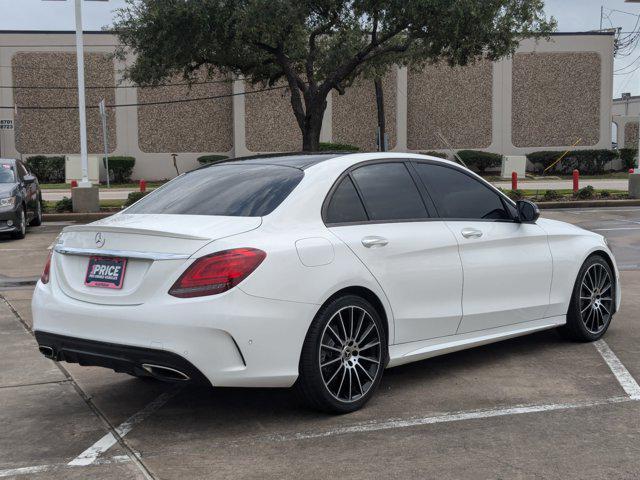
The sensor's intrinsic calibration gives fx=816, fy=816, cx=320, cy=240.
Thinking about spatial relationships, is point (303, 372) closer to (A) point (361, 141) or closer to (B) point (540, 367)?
(B) point (540, 367)

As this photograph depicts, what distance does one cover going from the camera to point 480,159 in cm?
4169

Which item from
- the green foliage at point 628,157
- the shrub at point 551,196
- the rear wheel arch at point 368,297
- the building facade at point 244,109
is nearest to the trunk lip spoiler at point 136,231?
the rear wheel arch at point 368,297

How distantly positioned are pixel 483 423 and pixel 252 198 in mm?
1881

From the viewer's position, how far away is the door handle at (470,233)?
565 centimetres

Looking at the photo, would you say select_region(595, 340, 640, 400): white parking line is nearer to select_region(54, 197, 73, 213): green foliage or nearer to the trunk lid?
the trunk lid

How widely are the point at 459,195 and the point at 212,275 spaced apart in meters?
2.32

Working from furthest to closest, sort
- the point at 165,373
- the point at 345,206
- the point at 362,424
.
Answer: the point at 345,206, the point at 362,424, the point at 165,373

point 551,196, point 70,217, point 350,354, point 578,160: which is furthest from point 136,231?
point 578,160

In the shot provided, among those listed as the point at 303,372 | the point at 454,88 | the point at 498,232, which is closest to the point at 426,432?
the point at 303,372

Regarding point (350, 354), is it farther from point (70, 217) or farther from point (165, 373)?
point (70, 217)

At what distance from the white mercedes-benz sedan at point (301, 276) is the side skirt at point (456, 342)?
12 mm

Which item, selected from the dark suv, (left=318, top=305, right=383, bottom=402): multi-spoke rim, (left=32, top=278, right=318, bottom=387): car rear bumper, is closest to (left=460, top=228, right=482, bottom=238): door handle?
(left=318, top=305, right=383, bottom=402): multi-spoke rim

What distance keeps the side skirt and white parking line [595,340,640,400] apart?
1.29 ft

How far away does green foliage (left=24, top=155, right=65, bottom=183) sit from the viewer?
39.8 metres
